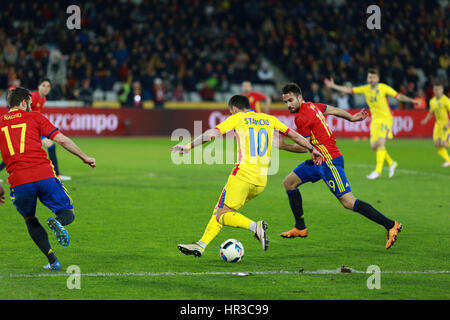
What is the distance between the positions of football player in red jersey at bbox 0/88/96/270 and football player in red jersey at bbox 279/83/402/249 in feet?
9.20

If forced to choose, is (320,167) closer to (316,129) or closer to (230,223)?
(316,129)

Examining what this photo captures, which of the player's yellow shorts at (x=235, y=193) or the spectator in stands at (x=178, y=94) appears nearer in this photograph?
the player's yellow shorts at (x=235, y=193)

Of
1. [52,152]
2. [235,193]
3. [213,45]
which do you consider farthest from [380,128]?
[213,45]

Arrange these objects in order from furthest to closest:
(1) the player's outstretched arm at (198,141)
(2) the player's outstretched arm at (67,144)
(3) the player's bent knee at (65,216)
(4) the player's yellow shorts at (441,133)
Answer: (4) the player's yellow shorts at (441,133) → (1) the player's outstretched arm at (198,141) → (3) the player's bent knee at (65,216) → (2) the player's outstretched arm at (67,144)

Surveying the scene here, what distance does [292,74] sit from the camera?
107ft

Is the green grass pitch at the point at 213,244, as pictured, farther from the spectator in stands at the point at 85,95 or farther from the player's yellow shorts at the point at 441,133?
the spectator in stands at the point at 85,95

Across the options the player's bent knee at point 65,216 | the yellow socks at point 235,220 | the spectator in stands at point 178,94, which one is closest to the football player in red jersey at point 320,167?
the yellow socks at point 235,220

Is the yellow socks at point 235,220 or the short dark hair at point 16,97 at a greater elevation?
the short dark hair at point 16,97

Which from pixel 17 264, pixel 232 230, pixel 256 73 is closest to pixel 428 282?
pixel 232 230

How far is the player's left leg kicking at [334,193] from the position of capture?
8875 mm

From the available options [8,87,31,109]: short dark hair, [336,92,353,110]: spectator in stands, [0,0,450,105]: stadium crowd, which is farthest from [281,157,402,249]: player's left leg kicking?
[336,92,353,110]: spectator in stands

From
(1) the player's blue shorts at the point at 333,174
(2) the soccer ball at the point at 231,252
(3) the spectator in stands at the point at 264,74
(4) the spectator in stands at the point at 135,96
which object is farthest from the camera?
(3) the spectator in stands at the point at 264,74

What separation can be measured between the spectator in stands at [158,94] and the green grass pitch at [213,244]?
11.6m

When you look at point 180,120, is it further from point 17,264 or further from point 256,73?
point 17,264
